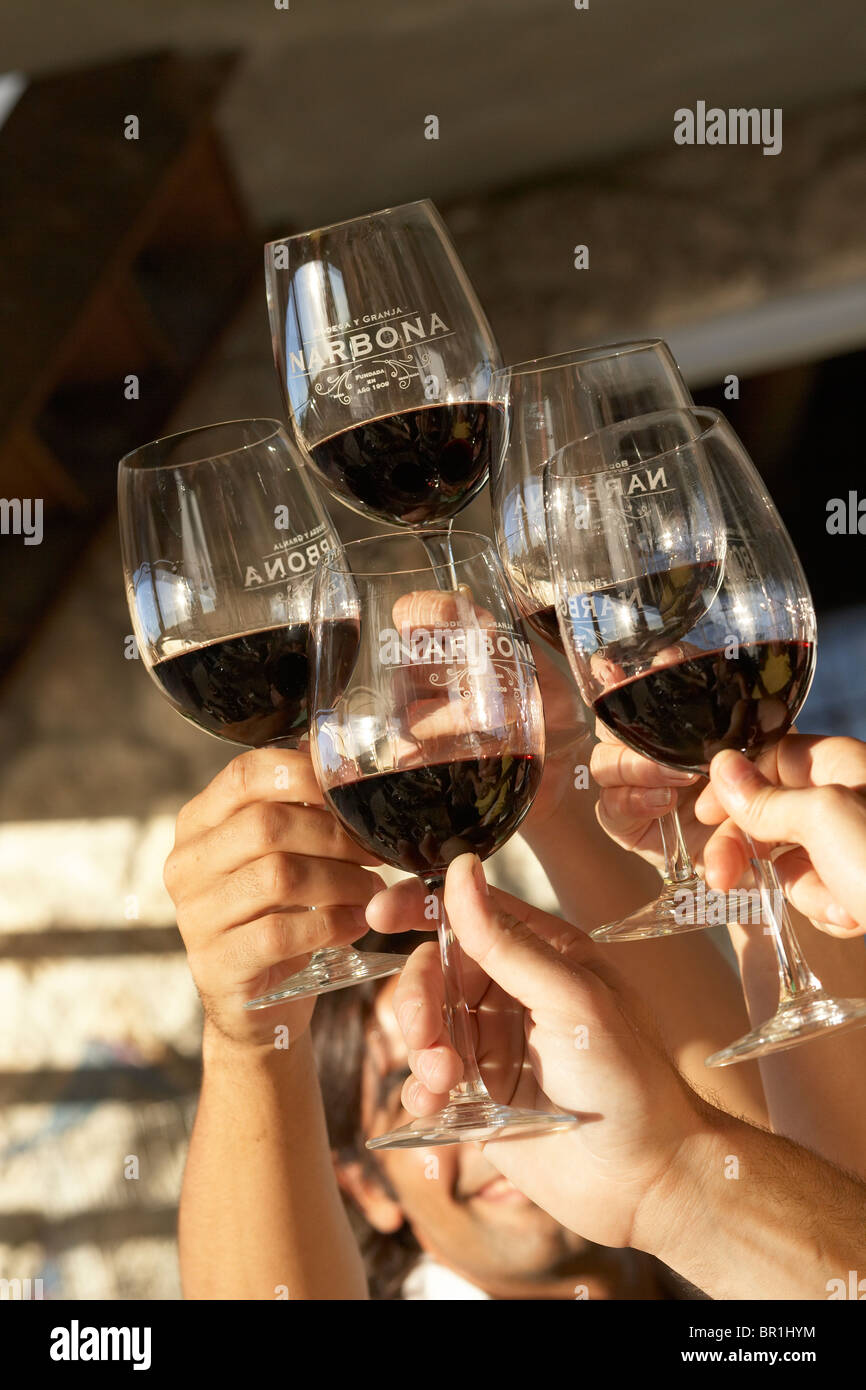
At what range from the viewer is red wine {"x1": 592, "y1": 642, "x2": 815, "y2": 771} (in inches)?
29.0

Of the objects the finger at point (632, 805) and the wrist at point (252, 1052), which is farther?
the wrist at point (252, 1052)

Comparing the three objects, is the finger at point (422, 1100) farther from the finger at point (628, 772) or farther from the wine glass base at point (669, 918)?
the finger at point (628, 772)

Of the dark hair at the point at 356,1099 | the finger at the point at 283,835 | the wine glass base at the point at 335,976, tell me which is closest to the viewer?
the wine glass base at the point at 335,976

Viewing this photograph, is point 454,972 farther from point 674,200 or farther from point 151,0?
point 674,200

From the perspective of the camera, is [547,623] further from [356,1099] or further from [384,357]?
[356,1099]

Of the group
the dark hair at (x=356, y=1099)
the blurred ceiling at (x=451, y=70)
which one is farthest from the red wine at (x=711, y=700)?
the blurred ceiling at (x=451, y=70)

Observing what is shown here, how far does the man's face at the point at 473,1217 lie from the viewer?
1807mm

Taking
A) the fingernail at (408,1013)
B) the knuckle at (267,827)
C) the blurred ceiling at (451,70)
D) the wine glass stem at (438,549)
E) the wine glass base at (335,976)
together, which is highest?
the blurred ceiling at (451,70)

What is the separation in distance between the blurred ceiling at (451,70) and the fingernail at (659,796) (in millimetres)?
2231

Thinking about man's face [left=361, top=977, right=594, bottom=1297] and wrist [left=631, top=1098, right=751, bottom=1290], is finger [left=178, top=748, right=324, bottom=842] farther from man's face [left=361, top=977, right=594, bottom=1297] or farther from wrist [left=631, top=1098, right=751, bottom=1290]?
man's face [left=361, top=977, right=594, bottom=1297]

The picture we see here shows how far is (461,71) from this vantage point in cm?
282

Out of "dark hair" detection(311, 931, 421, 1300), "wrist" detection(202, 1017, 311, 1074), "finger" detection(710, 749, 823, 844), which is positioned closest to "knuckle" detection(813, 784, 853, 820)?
"finger" detection(710, 749, 823, 844)

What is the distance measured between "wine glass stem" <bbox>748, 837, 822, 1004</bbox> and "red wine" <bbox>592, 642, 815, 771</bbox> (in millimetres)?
69
